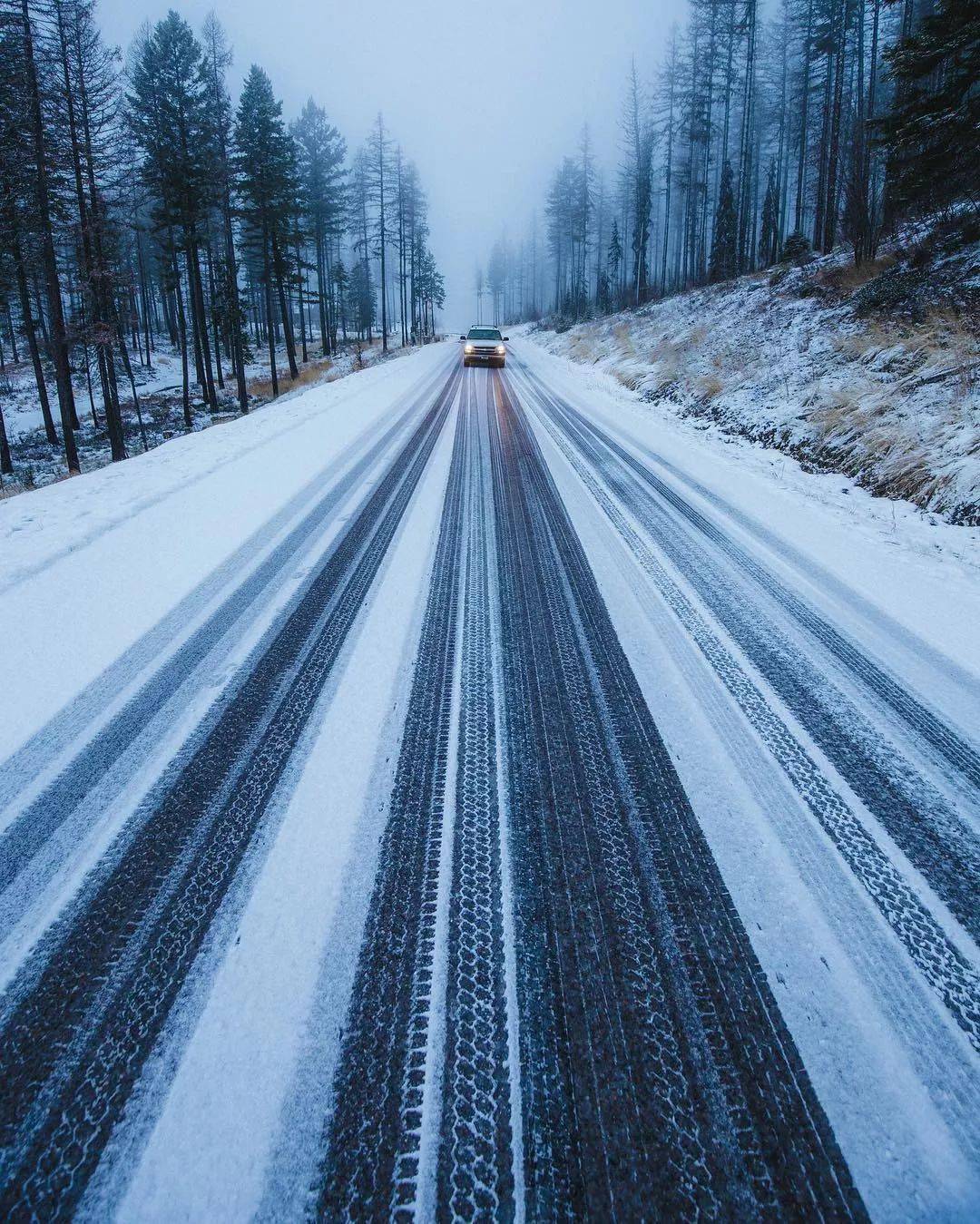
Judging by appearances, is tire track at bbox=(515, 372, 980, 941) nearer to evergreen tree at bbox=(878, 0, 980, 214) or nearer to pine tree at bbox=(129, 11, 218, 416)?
evergreen tree at bbox=(878, 0, 980, 214)

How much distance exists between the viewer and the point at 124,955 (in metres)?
1.62

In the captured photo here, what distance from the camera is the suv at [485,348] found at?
20.8 m

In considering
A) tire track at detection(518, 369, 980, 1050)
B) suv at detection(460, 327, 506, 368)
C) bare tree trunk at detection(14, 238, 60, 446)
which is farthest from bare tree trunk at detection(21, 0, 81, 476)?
tire track at detection(518, 369, 980, 1050)

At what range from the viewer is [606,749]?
247 centimetres

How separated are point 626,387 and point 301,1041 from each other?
50.6 ft

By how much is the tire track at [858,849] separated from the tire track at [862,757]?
0.10m

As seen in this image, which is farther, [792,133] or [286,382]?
[792,133]

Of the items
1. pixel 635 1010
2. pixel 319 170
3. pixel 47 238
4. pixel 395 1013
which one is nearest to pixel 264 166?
pixel 47 238

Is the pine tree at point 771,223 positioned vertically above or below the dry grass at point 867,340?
above

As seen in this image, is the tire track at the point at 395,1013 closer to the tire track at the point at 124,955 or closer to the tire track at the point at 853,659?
the tire track at the point at 124,955

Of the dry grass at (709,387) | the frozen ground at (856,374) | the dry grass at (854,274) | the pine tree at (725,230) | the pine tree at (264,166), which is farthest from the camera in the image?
the pine tree at (725,230)

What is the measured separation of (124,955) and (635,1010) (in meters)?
1.45

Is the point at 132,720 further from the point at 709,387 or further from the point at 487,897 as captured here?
the point at 709,387

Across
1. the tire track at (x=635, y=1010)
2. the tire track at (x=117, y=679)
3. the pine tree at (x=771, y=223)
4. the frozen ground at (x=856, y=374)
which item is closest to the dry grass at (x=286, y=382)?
the frozen ground at (x=856, y=374)
